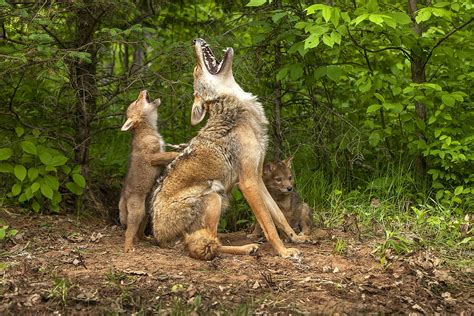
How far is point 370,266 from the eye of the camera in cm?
803

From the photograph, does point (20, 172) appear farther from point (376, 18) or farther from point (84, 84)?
point (376, 18)

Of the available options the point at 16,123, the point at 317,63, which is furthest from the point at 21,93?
the point at 317,63

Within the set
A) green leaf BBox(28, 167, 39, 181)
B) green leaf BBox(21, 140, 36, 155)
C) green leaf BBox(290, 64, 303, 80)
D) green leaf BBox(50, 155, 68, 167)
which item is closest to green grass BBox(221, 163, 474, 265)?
green leaf BBox(290, 64, 303, 80)

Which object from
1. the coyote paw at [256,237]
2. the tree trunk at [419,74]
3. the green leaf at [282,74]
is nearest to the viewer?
the coyote paw at [256,237]

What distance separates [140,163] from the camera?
9.08 metres

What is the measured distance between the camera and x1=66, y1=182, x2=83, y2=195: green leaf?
9.84m

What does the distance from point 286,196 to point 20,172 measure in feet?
10.9

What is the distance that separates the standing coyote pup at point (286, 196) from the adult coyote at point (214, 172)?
1.12 feet

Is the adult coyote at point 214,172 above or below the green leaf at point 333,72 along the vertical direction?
below

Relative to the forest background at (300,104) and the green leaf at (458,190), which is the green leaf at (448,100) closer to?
the forest background at (300,104)

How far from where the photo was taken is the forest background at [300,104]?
364 inches

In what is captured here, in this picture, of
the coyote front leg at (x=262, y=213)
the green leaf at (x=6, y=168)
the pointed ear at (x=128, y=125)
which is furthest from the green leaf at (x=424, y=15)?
the green leaf at (x=6, y=168)

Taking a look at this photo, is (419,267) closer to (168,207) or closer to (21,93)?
(168,207)

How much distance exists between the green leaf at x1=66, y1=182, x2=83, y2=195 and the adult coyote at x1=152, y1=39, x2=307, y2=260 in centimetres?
159
